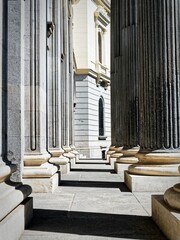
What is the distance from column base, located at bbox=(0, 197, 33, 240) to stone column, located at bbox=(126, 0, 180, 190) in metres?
4.37

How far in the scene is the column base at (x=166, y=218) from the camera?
17.5 feet

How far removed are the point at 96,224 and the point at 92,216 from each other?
711 mm

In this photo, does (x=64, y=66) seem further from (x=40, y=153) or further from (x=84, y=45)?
(x=84, y=45)

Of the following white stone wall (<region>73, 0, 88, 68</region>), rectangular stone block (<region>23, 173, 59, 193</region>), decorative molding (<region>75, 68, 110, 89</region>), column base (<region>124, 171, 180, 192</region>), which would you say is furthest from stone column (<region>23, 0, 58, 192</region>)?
white stone wall (<region>73, 0, 88, 68</region>)

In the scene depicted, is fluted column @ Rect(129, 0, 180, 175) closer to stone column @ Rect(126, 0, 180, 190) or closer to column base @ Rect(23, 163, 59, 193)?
stone column @ Rect(126, 0, 180, 190)

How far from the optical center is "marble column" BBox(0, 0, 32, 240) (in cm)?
574

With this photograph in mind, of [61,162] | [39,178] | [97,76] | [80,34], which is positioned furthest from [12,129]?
[97,76]

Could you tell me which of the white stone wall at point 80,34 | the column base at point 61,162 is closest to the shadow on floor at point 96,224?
the column base at point 61,162

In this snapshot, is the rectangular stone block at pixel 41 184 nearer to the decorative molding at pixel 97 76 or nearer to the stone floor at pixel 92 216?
the stone floor at pixel 92 216

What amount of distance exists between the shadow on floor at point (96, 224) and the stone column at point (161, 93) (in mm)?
3213

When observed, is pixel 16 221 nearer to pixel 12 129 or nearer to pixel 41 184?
pixel 12 129

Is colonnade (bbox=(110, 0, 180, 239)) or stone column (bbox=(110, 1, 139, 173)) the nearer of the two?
colonnade (bbox=(110, 0, 180, 239))

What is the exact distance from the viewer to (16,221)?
588 cm

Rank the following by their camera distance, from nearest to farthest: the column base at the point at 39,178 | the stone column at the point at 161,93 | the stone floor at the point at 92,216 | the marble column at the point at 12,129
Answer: the marble column at the point at 12,129 < the stone floor at the point at 92,216 < the stone column at the point at 161,93 < the column base at the point at 39,178
